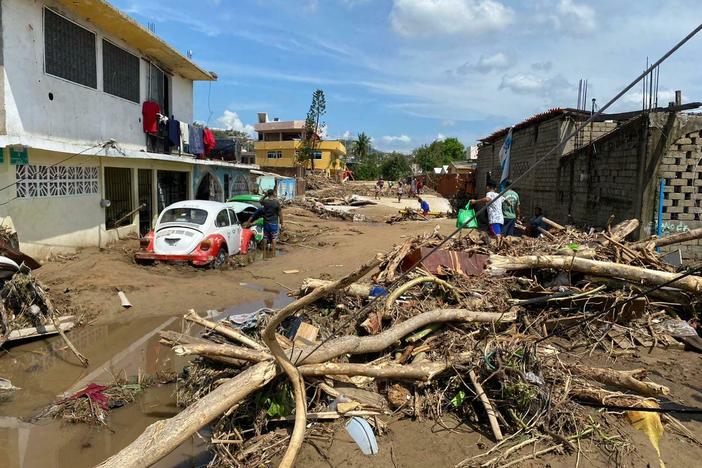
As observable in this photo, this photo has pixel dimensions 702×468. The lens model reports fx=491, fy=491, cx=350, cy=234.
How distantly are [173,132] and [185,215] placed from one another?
731 centimetres

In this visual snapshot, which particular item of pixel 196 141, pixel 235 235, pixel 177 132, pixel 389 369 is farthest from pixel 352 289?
pixel 196 141

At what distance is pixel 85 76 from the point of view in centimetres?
1212

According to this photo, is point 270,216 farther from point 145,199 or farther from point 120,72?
point 120,72

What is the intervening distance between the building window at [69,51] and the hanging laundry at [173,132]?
4.53 meters

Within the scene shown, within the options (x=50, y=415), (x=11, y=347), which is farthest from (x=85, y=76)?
(x=50, y=415)

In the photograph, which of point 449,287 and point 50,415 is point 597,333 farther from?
point 50,415

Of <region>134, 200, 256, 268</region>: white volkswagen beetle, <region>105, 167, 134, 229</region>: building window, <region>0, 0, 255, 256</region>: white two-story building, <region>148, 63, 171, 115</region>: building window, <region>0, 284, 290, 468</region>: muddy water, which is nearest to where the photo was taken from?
<region>0, 284, 290, 468</region>: muddy water

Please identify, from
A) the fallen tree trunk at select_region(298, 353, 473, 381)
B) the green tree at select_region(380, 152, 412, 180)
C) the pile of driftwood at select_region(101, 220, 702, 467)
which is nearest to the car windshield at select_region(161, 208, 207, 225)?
the pile of driftwood at select_region(101, 220, 702, 467)

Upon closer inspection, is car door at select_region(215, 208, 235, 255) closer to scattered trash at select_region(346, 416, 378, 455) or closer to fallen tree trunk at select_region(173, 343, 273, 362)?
fallen tree trunk at select_region(173, 343, 273, 362)

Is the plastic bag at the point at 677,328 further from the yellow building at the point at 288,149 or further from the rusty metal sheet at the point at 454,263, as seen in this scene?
the yellow building at the point at 288,149

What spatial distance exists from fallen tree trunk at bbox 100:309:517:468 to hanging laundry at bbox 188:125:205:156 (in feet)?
52.0

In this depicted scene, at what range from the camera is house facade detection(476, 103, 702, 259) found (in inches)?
406

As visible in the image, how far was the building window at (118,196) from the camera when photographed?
13633 mm

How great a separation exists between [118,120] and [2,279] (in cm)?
850
